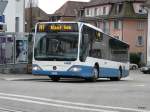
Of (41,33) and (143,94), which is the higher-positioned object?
(41,33)

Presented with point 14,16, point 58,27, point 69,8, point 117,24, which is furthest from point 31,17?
point 58,27

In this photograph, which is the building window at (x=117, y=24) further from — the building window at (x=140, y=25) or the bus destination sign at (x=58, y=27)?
the bus destination sign at (x=58, y=27)

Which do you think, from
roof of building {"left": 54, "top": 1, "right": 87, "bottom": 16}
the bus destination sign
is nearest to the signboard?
→ the bus destination sign

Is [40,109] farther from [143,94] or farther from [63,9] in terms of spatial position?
[63,9]

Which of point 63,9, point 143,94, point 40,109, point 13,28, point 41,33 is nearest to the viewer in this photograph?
point 40,109

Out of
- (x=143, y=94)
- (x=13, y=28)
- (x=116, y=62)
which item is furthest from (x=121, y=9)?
(x=143, y=94)

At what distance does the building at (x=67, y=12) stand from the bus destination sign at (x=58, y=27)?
94376mm

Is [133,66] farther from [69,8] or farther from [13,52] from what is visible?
[13,52]

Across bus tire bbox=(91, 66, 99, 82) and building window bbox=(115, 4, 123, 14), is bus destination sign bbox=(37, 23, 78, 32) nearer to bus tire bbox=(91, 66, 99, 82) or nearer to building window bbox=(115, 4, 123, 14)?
bus tire bbox=(91, 66, 99, 82)

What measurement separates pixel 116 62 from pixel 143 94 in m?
16.3

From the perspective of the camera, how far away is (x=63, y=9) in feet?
426

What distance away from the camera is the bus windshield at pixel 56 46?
27047 mm

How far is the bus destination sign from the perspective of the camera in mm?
27561

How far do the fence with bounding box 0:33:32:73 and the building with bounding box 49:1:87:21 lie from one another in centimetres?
8763
